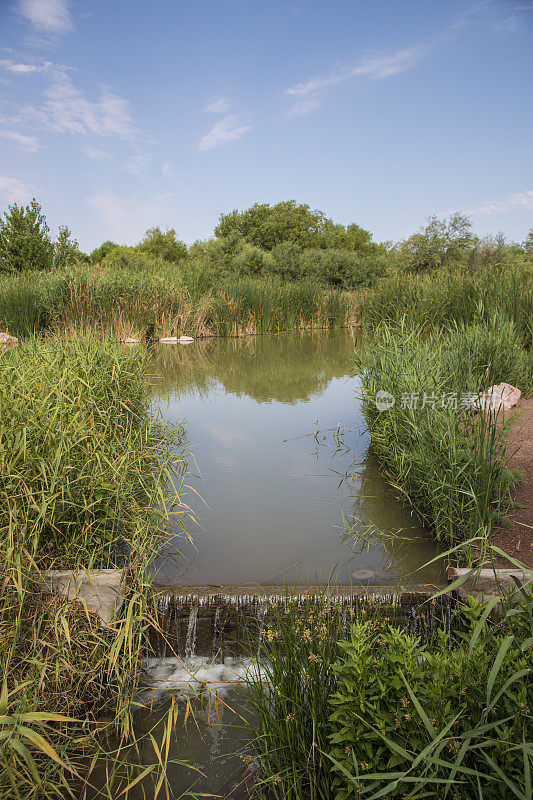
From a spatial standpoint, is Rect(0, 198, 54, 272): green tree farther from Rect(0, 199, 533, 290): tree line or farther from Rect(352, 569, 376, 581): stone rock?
Rect(352, 569, 376, 581): stone rock

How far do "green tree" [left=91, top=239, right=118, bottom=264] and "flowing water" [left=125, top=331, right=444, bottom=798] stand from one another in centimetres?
5638

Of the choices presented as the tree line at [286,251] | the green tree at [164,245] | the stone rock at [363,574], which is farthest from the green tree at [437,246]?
the green tree at [164,245]

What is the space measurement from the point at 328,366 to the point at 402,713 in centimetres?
1173

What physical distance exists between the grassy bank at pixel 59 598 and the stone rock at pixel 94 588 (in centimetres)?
5

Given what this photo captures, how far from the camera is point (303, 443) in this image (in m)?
6.91

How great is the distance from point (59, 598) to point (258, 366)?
1093 cm

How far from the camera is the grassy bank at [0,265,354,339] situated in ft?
47.5

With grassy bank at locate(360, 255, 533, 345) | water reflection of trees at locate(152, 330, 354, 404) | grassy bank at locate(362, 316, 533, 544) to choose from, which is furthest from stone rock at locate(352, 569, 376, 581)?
water reflection of trees at locate(152, 330, 354, 404)

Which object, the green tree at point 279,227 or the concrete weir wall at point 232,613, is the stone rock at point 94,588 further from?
the green tree at point 279,227

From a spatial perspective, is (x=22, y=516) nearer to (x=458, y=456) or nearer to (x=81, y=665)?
(x=81, y=665)

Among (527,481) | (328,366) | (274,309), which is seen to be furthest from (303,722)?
(274,309)

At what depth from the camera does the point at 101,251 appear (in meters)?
61.9

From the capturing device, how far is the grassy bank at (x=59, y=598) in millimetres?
2252

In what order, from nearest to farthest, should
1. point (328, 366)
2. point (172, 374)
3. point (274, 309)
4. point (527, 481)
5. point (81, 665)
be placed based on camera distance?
point (81, 665)
point (527, 481)
point (172, 374)
point (328, 366)
point (274, 309)
